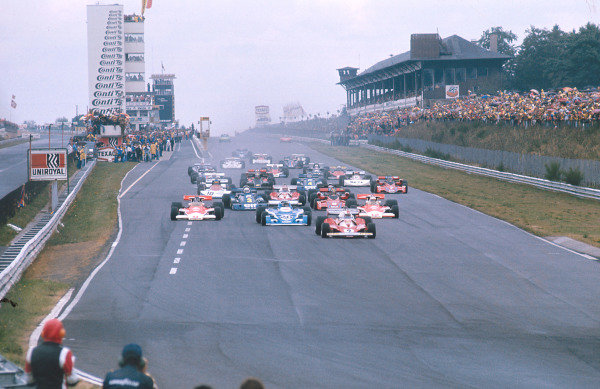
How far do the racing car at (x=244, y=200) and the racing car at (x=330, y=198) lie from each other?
6.70ft

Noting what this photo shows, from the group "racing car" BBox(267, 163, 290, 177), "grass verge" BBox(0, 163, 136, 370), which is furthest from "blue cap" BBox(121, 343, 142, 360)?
"racing car" BBox(267, 163, 290, 177)

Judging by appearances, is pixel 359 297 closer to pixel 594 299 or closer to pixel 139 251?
pixel 594 299

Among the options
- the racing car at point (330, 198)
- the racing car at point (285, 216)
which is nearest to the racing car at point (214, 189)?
the racing car at point (330, 198)

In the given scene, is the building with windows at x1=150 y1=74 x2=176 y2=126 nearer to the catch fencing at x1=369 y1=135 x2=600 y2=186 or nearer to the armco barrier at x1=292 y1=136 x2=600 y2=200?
the catch fencing at x1=369 y1=135 x2=600 y2=186

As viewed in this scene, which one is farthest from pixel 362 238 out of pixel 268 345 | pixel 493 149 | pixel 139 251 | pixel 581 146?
pixel 493 149

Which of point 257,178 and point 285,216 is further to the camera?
point 257,178

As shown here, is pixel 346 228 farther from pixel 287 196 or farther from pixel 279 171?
pixel 279 171

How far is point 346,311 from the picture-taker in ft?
51.4

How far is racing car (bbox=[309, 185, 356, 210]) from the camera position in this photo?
31672mm

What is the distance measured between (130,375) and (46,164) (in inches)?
1068

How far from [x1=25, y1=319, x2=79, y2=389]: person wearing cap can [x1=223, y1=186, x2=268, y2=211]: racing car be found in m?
25.3

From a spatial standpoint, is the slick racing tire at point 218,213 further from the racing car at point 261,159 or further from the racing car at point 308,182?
the racing car at point 261,159

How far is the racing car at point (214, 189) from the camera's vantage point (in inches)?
1446

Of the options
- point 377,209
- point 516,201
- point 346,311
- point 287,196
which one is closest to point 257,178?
point 287,196
